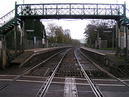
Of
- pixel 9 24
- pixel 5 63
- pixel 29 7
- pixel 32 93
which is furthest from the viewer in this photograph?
pixel 29 7

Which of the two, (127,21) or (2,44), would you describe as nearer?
(2,44)

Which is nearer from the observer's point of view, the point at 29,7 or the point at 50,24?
the point at 29,7

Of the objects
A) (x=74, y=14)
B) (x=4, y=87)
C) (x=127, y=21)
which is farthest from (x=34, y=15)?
(x=4, y=87)

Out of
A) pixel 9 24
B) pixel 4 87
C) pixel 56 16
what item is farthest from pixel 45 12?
pixel 4 87

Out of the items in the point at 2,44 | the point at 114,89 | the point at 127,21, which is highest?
the point at 127,21

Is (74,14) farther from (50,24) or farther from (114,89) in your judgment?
(50,24)

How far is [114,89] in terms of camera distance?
14.5 metres

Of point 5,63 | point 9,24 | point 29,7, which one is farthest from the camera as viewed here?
point 29,7

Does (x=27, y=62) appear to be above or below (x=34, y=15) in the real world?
below

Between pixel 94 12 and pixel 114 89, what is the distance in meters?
26.7

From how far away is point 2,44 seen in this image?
89.3 feet

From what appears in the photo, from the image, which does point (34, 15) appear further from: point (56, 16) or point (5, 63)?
point (5, 63)

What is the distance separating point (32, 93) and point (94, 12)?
2864 cm

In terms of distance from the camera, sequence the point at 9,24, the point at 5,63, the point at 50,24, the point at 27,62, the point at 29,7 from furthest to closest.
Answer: the point at 50,24 → the point at 29,7 → the point at 9,24 → the point at 27,62 → the point at 5,63
